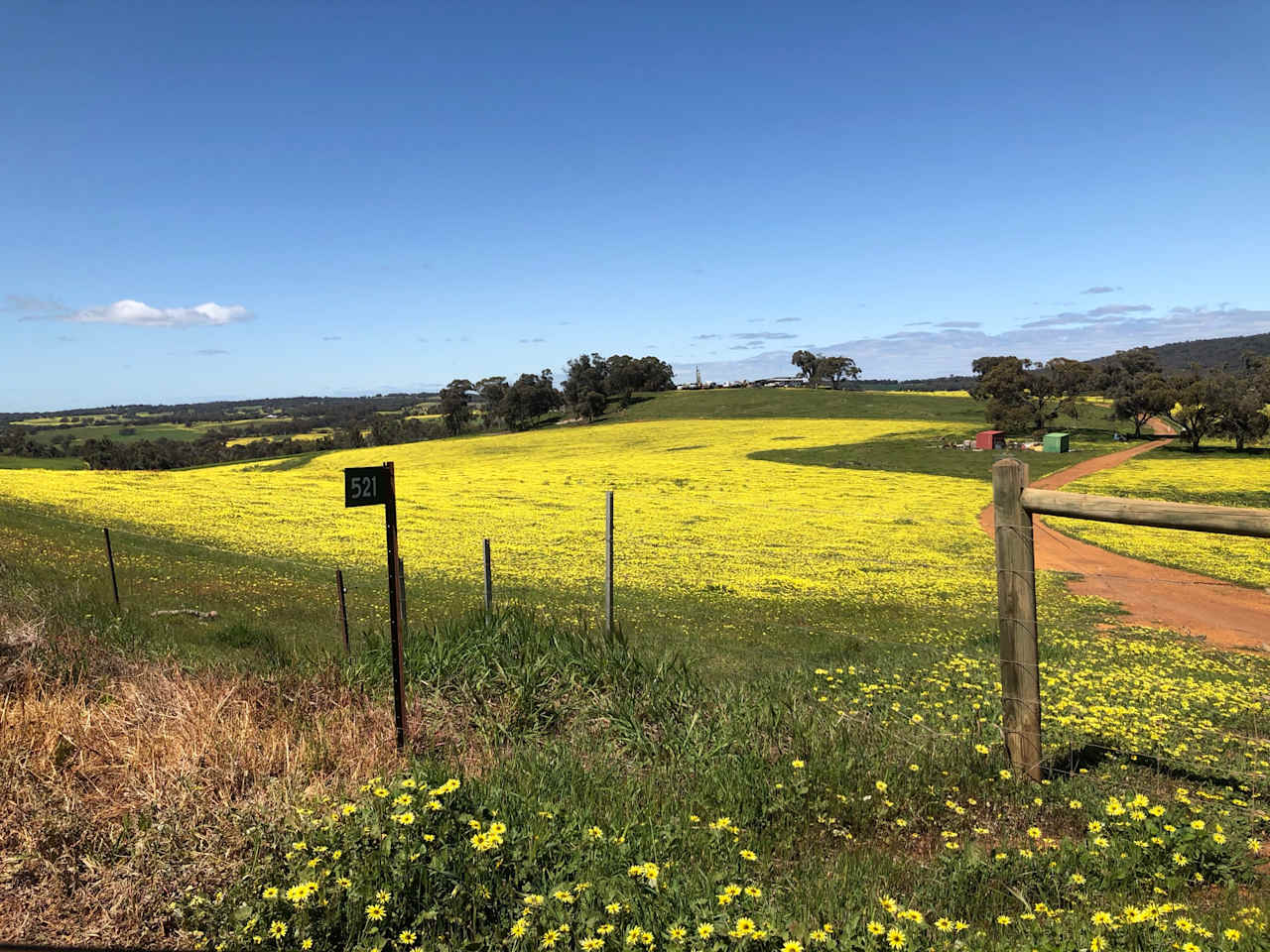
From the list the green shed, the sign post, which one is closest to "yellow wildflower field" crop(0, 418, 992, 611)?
the sign post

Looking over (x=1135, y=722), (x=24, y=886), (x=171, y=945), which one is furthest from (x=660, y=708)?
(x=1135, y=722)

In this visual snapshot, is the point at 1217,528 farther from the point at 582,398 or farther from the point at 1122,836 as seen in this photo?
the point at 582,398

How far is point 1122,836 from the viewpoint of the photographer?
407cm

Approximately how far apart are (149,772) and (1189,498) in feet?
118

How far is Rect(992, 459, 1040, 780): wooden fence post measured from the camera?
4980 mm

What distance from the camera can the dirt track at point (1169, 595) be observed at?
484 inches

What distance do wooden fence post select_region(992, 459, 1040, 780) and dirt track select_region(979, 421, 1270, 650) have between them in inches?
193

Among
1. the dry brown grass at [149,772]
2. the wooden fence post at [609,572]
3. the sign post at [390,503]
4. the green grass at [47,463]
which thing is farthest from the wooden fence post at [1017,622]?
the green grass at [47,463]

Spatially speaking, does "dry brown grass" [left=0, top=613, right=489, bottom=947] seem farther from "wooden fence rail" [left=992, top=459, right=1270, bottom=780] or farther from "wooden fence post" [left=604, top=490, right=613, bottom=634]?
"wooden fence rail" [left=992, top=459, right=1270, bottom=780]

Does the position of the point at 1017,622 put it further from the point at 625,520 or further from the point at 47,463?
the point at 47,463

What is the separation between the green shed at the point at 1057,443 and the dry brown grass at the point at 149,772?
177ft

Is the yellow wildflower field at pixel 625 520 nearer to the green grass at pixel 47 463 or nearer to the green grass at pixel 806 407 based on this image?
the green grass at pixel 47 463

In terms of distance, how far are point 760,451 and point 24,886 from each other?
5294 cm

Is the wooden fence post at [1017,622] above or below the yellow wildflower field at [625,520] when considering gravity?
above
